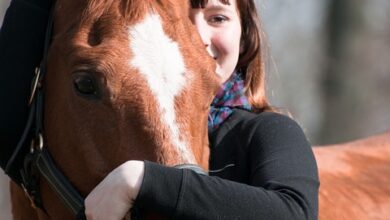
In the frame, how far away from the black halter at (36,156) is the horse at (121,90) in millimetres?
20

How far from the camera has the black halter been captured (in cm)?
312

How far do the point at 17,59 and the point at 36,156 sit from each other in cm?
32

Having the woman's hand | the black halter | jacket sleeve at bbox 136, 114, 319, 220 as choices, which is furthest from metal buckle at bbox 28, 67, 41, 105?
jacket sleeve at bbox 136, 114, 319, 220

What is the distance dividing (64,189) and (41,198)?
18cm

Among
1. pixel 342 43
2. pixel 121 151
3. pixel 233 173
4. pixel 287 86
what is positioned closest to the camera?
pixel 121 151

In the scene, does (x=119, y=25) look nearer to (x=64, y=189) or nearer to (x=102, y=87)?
(x=102, y=87)

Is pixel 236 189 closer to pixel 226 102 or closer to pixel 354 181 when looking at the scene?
pixel 226 102

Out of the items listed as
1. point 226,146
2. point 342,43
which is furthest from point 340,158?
point 342,43

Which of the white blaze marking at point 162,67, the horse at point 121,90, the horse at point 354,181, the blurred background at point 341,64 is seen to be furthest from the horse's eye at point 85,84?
the blurred background at point 341,64

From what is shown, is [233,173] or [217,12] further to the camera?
[217,12]

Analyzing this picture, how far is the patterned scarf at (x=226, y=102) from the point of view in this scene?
3527 millimetres

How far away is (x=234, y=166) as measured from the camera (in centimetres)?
335

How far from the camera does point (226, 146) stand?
3.42 metres

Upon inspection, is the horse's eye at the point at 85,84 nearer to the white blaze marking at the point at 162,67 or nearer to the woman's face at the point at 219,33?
the white blaze marking at the point at 162,67
